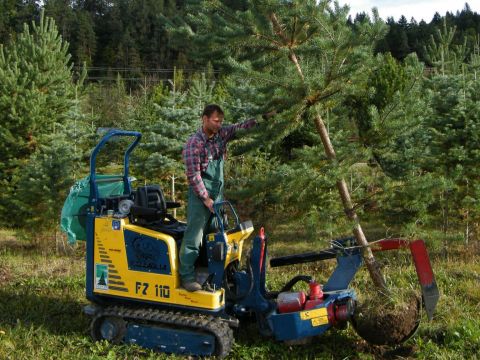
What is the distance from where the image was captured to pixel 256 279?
5609mm

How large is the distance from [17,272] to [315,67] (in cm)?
584

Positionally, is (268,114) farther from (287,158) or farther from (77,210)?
(287,158)

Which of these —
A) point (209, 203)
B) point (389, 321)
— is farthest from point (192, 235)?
point (389, 321)

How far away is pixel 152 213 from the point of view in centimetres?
574

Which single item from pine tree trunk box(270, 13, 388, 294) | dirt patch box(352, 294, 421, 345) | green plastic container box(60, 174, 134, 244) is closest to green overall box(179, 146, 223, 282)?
green plastic container box(60, 174, 134, 244)

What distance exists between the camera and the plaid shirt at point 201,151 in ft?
17.8

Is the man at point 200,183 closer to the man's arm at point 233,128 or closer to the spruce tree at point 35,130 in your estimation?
the man's arm at point 233,128

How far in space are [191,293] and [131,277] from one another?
69 centimetres

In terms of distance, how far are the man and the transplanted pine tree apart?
61 cm

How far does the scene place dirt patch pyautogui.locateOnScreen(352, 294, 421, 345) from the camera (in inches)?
200

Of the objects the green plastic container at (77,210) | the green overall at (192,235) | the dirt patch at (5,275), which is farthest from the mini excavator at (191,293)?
the dirt patch at (5,275)

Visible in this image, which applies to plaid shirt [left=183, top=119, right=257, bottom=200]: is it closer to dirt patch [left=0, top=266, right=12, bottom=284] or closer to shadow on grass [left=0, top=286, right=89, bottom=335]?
shadow on grass [left=0, top=286, right=89, bottom=335]

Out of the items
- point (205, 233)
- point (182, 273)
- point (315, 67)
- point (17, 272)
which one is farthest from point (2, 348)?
point (315, 67)

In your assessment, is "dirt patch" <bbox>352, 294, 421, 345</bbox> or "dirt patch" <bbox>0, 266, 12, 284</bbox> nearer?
"dirt patch" <bbox>352, 294, 421, 345</bbox>
